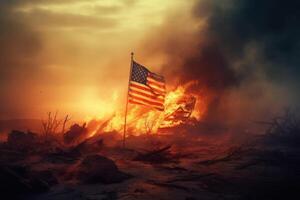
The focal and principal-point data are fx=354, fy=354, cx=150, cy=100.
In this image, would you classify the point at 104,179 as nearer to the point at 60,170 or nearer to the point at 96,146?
the point at 60,170

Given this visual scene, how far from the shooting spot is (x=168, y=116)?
3931 cm

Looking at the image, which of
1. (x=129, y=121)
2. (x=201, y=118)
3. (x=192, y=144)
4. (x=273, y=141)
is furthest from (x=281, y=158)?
(x=201, y=118)

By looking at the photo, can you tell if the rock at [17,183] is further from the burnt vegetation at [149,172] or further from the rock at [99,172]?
the rock at [99,172]

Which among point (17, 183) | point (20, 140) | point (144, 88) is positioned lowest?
point (17, 183)

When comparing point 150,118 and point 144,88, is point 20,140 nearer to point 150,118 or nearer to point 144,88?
point 144,88

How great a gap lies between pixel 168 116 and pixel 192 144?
6.71 m

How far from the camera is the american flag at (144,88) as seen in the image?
24.5 m

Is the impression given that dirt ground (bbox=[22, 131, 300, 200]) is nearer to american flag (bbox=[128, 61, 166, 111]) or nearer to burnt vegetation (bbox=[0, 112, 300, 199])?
burnt vegetation (bbox=[0, 112, 300, 199])

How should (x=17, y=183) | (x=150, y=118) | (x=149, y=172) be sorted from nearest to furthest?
(x=17, y=183), (x=149, y=172), (x=150, y=118)

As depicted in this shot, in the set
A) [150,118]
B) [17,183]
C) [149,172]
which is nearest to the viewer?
[17,183]

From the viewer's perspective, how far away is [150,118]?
3988 centimetres

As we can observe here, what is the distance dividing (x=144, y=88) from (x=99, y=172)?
941 cm

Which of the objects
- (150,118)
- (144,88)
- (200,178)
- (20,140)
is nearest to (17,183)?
(200,178)

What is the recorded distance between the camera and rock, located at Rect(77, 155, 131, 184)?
16422mm
